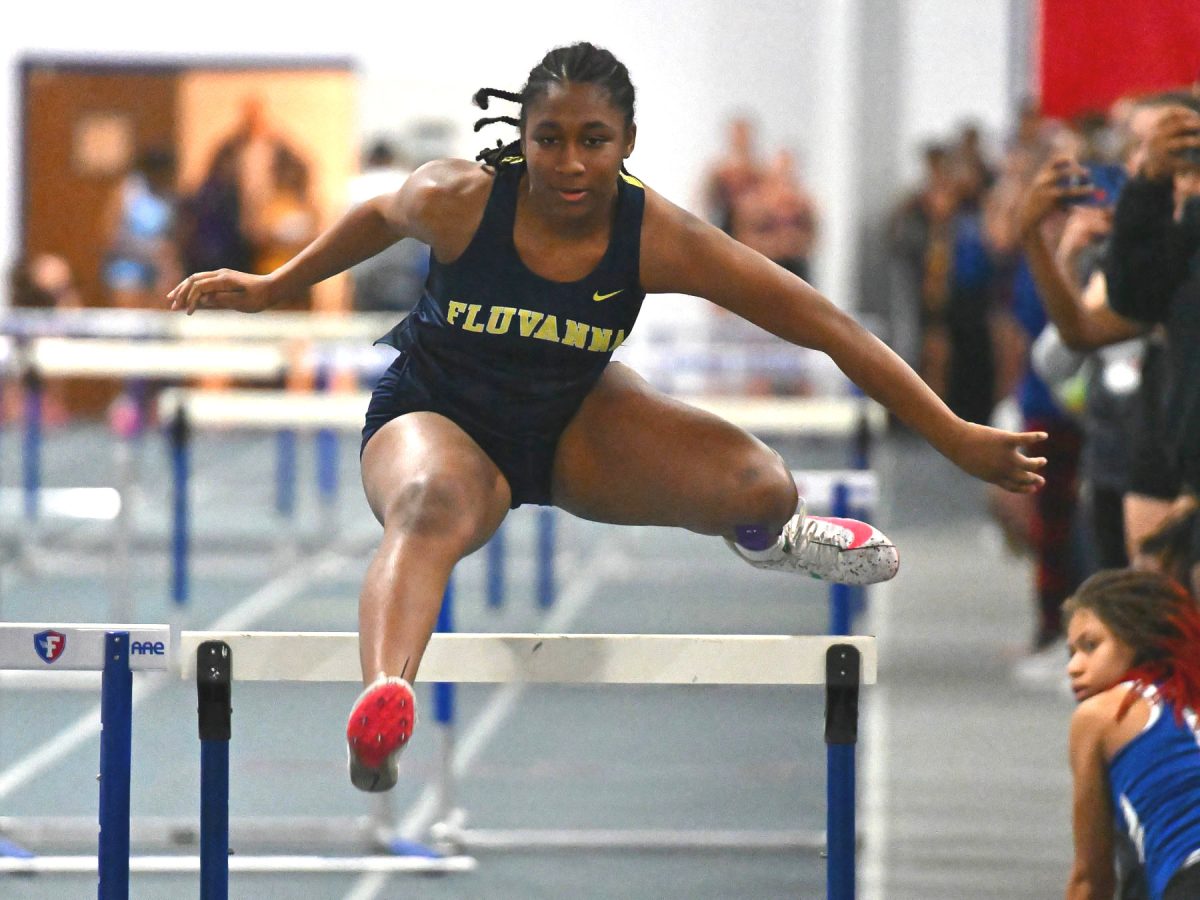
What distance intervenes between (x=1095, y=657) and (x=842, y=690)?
789 millimetres

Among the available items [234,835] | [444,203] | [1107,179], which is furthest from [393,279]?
[444,203]

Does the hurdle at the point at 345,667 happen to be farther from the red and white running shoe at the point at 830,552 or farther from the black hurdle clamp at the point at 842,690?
the red and white running shoe at the point at 830,552

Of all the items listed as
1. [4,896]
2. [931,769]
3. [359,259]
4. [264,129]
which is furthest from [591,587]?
[264,129]

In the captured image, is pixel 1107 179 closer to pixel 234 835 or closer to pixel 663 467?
pixel 663 467

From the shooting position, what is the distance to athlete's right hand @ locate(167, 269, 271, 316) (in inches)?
145

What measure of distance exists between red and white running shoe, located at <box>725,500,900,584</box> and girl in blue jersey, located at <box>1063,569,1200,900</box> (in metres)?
0.44

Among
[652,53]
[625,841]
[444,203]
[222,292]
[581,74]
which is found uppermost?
[652,53]

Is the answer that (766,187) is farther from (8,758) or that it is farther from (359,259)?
(359,259)

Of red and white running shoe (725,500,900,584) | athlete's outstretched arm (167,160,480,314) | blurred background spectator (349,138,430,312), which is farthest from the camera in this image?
blurred background spectator (349,138,430,312)

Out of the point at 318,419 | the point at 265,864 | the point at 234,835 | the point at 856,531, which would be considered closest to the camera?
the point at 856,531

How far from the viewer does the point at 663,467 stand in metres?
3.63

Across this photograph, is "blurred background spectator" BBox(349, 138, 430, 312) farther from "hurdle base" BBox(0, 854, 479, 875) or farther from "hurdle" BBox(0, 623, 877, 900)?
"hurdle" BBox(0, 623, 877, 900)

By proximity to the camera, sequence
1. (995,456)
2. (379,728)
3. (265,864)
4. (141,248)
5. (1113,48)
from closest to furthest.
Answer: (379,728) → (995,456) → (265,864) → (1113,48) → (141,248)

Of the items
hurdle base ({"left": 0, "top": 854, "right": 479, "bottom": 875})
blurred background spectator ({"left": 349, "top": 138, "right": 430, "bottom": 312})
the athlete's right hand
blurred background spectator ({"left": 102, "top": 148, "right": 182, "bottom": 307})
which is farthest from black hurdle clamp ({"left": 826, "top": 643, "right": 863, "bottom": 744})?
blurred background spectator ({"left": 102, "top": 148, "right": 182, "bottom": 307})
